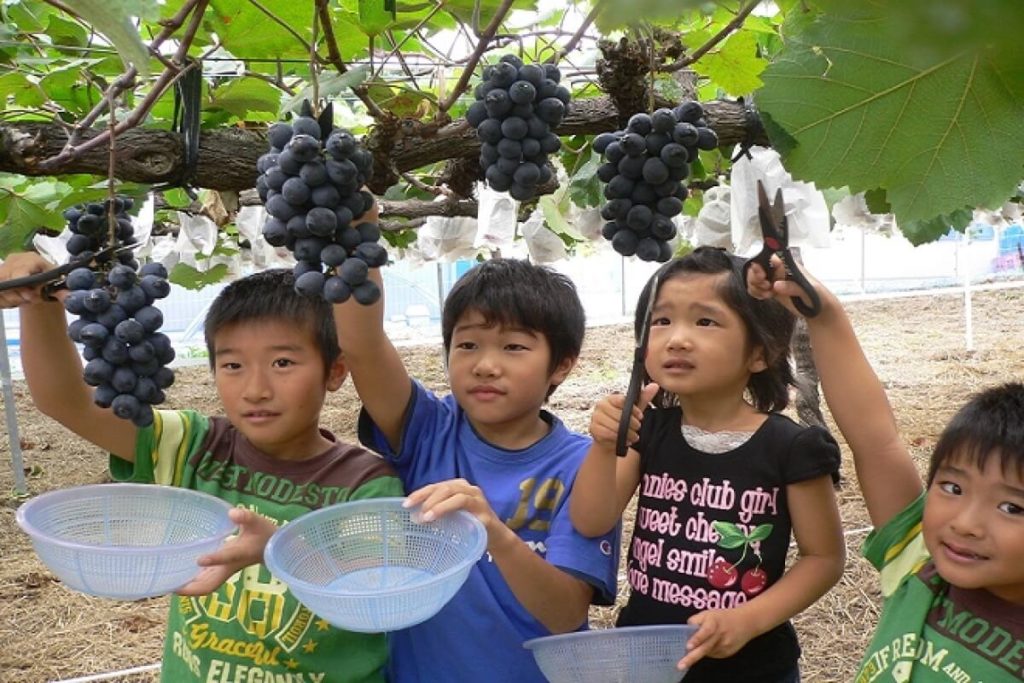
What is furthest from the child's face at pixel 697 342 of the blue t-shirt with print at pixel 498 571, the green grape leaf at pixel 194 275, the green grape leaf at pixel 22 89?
the green grape leaf at pixel 194 275

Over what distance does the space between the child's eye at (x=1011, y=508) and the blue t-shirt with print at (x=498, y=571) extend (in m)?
0.54

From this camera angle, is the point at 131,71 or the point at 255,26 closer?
the point at 131,71

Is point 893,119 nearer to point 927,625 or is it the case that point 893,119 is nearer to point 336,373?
point 927,625

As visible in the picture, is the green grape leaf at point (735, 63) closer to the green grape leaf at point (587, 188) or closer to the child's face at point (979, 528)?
the green grape leaf at point (587, 188)

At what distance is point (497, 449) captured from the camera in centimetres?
149

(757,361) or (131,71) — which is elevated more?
(131,71)

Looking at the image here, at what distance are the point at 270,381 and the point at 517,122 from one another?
63 cm

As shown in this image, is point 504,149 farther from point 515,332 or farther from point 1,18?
point 1,18

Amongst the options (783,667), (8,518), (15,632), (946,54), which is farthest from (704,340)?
(8,518)

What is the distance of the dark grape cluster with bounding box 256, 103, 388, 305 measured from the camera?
78 cm

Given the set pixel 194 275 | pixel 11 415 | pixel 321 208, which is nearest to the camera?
pixel 321 208

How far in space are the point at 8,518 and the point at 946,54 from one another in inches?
221

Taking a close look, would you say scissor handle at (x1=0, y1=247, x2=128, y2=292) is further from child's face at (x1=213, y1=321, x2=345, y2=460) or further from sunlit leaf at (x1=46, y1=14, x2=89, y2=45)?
sunlit leaf at (x1=46, y1=14, x2=89, y2=45)

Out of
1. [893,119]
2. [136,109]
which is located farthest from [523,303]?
[893,119]
